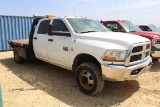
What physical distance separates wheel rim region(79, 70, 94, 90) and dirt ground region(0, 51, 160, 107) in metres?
0.25

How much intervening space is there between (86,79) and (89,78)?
0.09 metres

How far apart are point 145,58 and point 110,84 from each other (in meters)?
1.28

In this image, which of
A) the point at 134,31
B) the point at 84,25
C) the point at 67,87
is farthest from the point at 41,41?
the point at 134,31

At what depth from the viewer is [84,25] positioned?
545cm

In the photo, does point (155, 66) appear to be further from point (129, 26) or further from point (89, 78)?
point (89, 78)

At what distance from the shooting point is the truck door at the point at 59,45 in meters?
5.16

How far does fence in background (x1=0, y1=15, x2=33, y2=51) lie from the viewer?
11734mm

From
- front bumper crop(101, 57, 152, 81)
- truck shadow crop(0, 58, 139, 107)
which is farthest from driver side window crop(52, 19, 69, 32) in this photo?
front bumper crop(101, 57, 152, 81)

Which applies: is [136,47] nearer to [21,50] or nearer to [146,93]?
[146,93]

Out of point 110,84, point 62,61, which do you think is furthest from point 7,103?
point 110,84

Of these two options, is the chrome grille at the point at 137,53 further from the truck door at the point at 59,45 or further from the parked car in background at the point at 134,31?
the parked car in background at the point at 134,31

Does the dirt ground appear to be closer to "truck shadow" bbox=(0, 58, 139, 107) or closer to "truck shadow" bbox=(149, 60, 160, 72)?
"truck shadow" bbox=(0, 58, 139, 107)

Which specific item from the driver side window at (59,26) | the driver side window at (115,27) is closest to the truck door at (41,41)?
the driver side window at (59,26)

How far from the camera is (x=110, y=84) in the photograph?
5.45 metres
